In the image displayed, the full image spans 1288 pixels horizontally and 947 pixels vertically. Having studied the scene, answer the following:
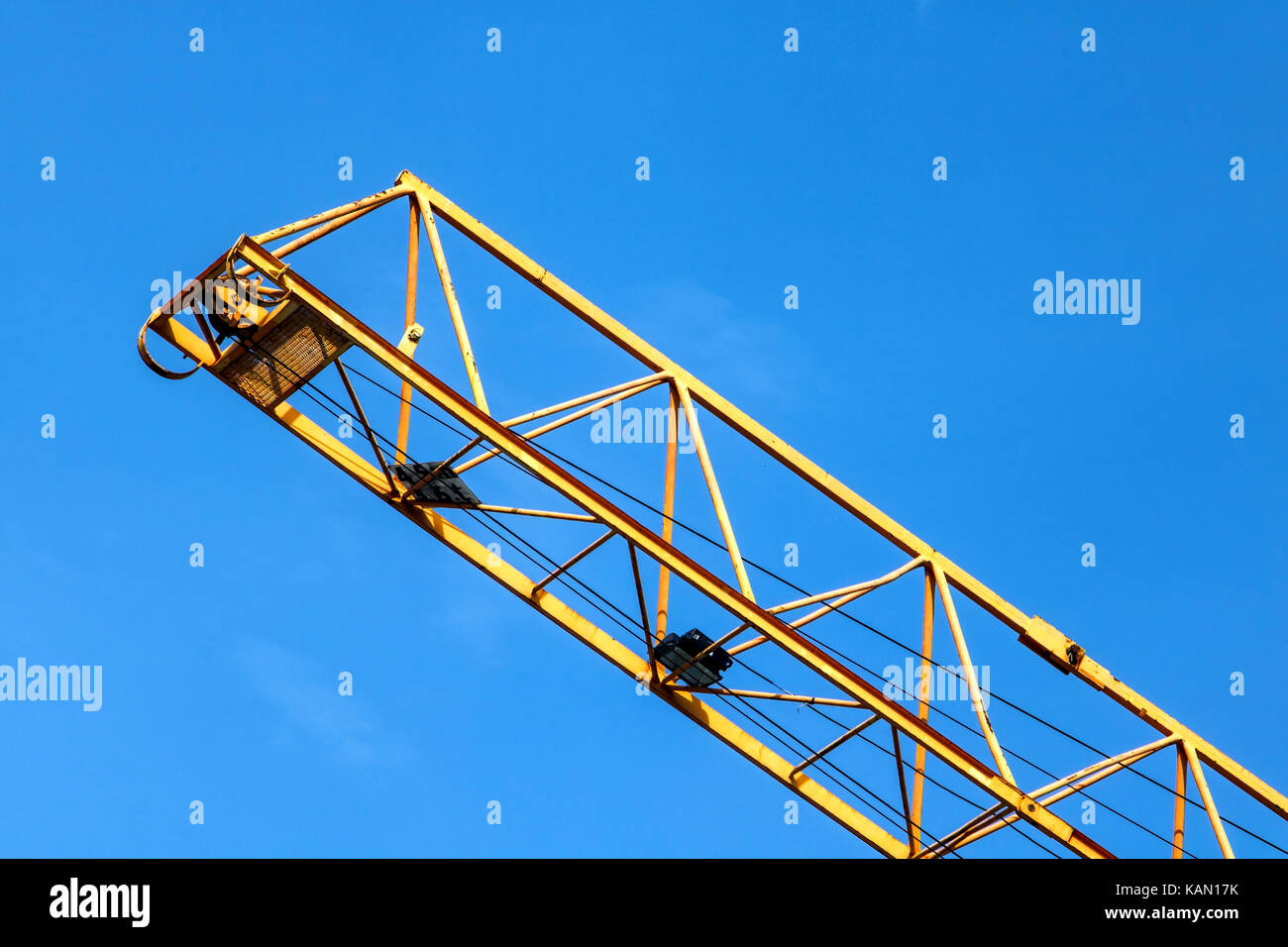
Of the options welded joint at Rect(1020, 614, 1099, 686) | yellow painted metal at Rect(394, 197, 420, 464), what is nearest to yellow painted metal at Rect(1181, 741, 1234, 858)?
welded joint at Rect(1020, 614, 1099, 686)

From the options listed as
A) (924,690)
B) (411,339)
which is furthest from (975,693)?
(411,339)

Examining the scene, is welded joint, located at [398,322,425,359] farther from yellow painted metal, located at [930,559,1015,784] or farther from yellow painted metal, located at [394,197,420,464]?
yellow painted metal, located at [930,559,1015,784]

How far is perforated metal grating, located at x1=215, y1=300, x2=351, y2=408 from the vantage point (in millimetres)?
22125

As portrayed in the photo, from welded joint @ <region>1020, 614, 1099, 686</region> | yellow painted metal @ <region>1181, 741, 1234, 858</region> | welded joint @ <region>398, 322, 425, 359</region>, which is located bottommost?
yellow painted metal @ <region>1181, 741, 1234, 858</region>

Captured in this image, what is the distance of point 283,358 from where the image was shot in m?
22.6

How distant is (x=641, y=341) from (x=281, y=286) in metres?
4.78

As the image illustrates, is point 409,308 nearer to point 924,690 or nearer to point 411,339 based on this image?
point 411,339

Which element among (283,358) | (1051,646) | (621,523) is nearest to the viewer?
(621,523)

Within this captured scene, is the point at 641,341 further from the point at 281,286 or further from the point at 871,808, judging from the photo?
the point at 871,808

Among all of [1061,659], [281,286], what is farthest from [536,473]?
[1061,659]

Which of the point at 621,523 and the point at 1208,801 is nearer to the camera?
the point at 621,523

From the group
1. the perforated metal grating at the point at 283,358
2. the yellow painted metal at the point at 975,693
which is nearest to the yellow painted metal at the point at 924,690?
the yellow painted metal at the point at 975,693
